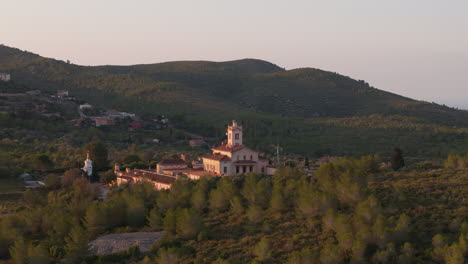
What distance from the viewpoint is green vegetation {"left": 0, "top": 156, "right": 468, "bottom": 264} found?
1011 inches

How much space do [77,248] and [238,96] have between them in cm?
Result: 12041

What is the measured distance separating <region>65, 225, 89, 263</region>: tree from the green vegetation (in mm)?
42

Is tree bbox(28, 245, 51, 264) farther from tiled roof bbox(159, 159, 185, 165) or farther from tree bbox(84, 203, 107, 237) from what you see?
tiled roof bbox(159, 159, 185, 165)

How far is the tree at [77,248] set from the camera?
28219mm

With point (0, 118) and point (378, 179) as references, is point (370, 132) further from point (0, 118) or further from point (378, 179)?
point (378, 179)

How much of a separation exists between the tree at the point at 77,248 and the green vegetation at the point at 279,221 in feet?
0.14

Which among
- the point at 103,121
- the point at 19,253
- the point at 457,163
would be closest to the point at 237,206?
the point at 19,253

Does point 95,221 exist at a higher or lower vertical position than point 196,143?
lower

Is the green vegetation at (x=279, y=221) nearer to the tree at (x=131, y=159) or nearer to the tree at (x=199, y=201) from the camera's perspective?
the tree at (x=199, y=201)

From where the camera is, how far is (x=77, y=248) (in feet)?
93.0

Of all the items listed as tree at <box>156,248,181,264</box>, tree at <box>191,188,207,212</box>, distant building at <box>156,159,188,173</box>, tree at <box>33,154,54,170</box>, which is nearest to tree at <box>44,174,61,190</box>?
tree at <box>33,154,54,170</box>

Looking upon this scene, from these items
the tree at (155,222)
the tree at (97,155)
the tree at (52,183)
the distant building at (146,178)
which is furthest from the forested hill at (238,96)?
the tree at (155,222)

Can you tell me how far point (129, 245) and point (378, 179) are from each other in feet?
44.2

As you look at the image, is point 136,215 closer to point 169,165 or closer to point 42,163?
point 169,165
